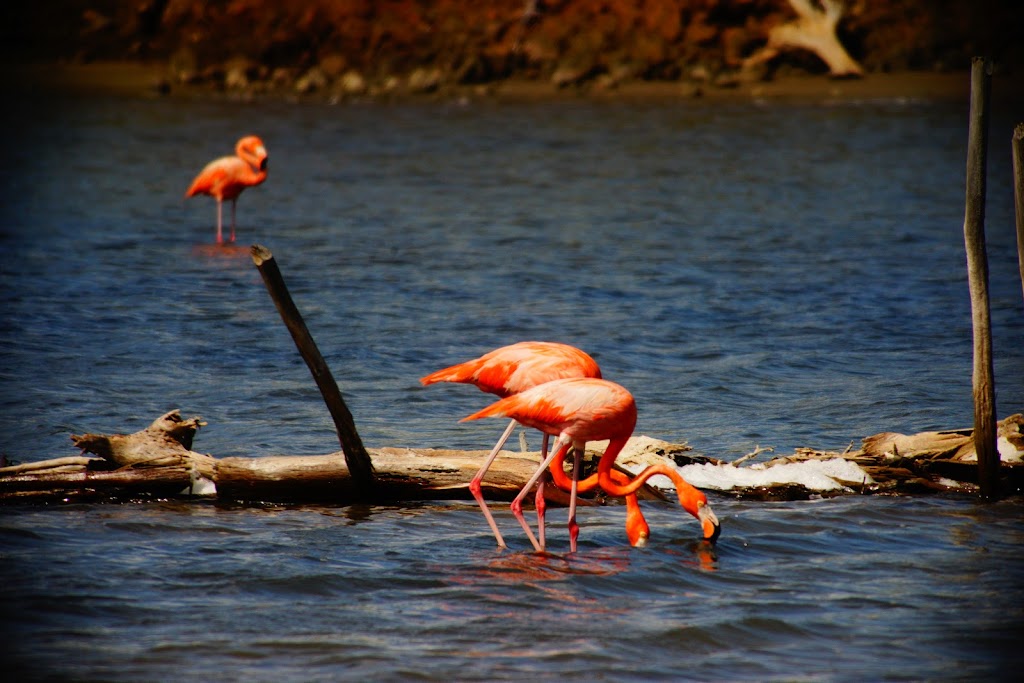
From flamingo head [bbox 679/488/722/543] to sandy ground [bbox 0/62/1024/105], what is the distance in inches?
1015

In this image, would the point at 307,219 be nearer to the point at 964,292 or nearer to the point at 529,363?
the point at 964,292

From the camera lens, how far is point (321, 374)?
23.6 ft

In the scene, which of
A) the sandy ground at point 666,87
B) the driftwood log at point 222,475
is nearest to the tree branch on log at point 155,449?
the driftwood log at point 222,475

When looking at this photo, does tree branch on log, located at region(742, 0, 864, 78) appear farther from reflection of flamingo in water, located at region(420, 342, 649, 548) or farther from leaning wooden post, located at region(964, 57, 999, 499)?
reflection of flamingo in water, located at region(420, 342, 649, 548)

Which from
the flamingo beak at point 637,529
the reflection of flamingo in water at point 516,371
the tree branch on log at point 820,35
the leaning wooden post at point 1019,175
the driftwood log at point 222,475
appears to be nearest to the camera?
the flamingo beak at point 637,529

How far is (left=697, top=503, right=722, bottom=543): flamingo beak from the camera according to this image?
21.8ft

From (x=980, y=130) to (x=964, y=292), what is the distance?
752cm

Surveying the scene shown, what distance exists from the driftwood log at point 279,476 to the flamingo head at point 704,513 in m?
1.07

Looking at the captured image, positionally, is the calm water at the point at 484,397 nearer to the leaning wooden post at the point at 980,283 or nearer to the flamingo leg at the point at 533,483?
the flamingo leg at the point at 533,483

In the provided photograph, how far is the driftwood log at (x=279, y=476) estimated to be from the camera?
7.43 m

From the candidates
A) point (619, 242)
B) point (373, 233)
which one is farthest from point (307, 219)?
point (619, 242)

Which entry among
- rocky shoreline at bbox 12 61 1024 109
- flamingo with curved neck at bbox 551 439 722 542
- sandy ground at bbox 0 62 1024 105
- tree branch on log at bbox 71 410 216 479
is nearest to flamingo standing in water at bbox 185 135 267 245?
tree branch on log at bbox 71 410 216 479

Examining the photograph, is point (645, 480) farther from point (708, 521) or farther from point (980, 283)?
point (980, 283)

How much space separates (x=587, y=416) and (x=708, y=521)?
0.80 m
